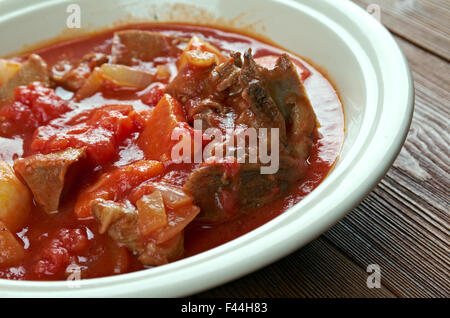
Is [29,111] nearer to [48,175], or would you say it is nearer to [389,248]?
[48,175]

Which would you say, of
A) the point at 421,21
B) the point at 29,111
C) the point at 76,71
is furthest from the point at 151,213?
the point at 421,21

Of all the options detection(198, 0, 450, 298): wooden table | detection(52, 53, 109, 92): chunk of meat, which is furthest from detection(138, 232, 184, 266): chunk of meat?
detection(52, 53, 109, 92): chunk of meat

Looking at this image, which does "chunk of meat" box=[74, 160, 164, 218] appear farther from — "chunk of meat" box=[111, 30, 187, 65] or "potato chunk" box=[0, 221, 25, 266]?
"chunk of meat" box=[111, 30, 187, 65]

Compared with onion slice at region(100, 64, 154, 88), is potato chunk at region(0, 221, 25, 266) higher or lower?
lower

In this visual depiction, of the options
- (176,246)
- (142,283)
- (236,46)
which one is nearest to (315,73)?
(236,46)

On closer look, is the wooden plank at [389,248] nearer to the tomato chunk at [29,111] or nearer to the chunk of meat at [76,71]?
the tomato chunk at [29,111]
